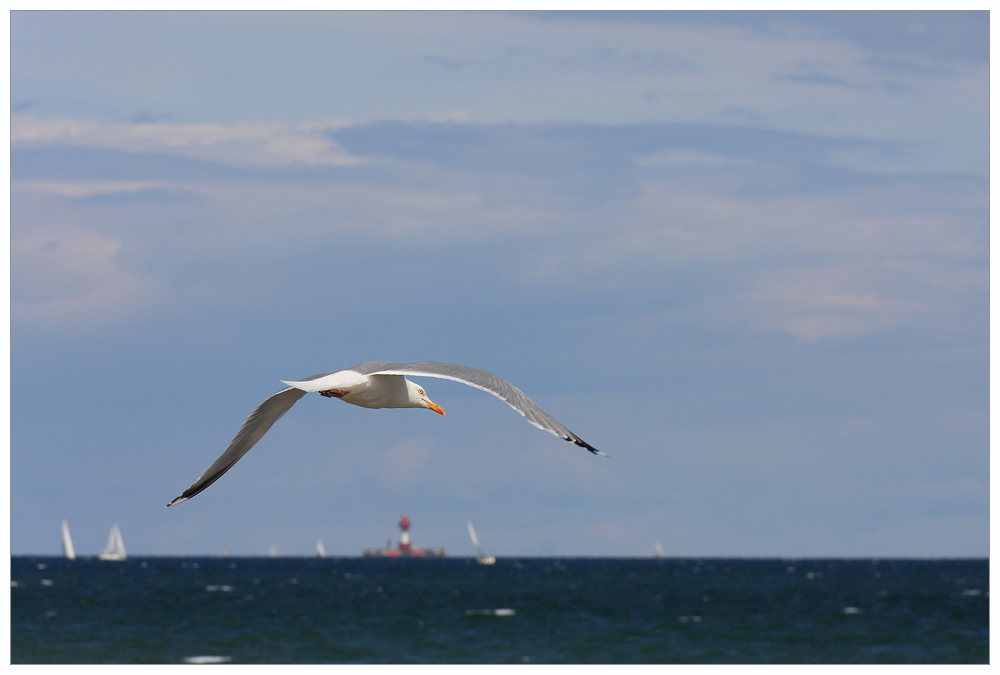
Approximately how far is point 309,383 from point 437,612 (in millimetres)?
68752

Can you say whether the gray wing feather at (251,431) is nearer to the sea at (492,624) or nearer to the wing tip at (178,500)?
the wing tip at (178,500)

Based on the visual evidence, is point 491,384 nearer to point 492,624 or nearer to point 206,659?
point 206,659

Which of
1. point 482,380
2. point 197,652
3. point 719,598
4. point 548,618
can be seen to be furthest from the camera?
point 719,598

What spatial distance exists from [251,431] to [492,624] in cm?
Answer: 5934

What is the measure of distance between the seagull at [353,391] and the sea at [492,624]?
41617 millimetres

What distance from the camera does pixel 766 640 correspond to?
61.3 m

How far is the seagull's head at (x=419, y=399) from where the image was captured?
11.9 metres

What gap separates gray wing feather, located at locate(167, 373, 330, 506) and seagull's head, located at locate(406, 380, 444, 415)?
0.95 metres

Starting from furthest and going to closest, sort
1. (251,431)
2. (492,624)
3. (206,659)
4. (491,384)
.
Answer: (492,624) → (206,659) → (251,431) → (491,384)

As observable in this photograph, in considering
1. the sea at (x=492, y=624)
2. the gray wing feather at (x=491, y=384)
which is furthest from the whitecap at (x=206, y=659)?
the gray wing feather at (x=491, y=384)

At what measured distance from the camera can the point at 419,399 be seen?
476 inches

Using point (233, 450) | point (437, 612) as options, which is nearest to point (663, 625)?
point (437, 612)

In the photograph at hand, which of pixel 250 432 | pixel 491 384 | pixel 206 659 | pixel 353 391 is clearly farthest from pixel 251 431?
pixel 206 659
